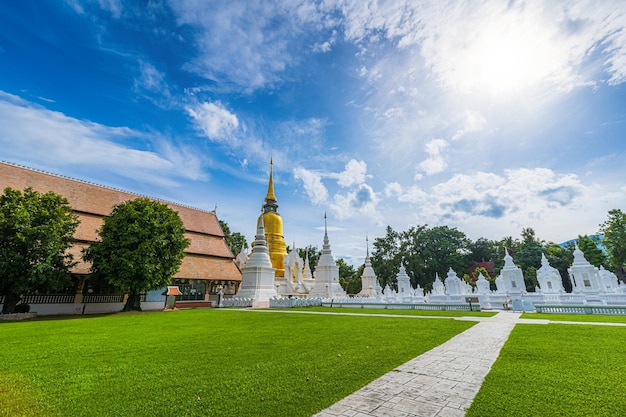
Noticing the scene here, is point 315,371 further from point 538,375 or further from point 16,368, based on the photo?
point 16,368

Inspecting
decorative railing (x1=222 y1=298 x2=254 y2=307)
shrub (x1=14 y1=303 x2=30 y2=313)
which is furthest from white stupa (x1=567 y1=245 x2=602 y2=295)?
shrub (x1=14 y1=303 x2=30 y2=313)

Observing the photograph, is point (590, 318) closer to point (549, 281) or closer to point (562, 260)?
point (549, 281)

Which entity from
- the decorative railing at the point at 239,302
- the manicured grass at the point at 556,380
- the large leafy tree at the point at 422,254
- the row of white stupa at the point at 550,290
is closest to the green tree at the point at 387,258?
the large leafy tree at the point at 422,254

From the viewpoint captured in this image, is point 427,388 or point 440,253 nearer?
point 427,388

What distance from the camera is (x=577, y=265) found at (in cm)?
2006

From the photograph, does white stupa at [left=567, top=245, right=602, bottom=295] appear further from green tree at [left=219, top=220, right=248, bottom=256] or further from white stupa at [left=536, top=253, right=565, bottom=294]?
green tree at [left=219, top=220, right=248, bottom=256]

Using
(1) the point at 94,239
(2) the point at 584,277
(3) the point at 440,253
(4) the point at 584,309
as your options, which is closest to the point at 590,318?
(4) the point at 584,309

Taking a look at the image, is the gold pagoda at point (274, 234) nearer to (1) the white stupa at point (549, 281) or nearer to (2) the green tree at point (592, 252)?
(1) the white stupa at point (549, 281)

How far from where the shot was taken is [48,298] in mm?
16797

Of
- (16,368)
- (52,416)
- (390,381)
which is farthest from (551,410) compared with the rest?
(16,368)

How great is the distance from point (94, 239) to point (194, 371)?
1896 cm

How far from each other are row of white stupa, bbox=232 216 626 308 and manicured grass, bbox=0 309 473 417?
1394 cm

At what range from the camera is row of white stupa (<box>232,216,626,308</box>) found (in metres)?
17.7

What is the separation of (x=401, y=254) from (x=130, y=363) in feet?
132
